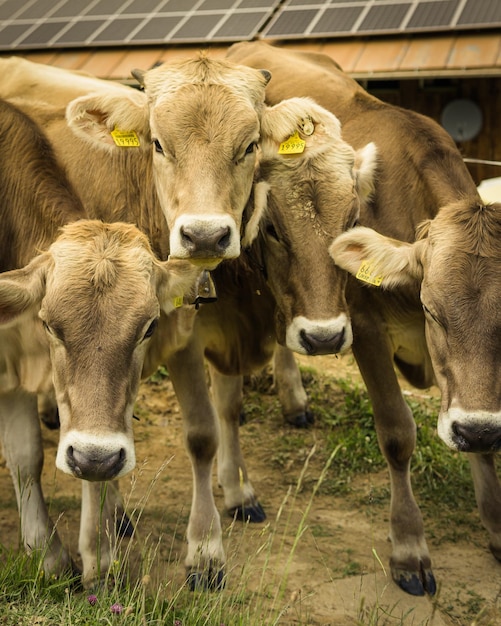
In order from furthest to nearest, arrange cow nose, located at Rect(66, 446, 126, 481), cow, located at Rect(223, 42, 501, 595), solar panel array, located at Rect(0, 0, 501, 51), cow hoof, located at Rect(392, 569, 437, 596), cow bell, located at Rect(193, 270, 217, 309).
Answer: solar panel array, located at Rect(0, 0, 501, 51) < cow hoof, located at Rect(392, 569, 437, 596) < cow bell, located at Rect(193, 270, 217, 309) < cow, located at Rect(223, 42, 501, 595) < cow nose, located at Rect(66, 446, 126, 481)

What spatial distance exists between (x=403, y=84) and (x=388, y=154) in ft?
14.5

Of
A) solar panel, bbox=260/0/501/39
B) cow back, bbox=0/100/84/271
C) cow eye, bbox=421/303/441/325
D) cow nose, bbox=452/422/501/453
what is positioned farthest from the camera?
solar panel, bbox=260/0/501/39

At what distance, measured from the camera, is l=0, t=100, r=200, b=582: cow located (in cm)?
371

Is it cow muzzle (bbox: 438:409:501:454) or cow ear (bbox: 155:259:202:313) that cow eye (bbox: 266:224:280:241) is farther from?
cow muzzle (bbox: 438:409:501:454)

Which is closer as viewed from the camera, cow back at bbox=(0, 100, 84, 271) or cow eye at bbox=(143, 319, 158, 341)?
cow eye at bbox=(143, 319, 158, 341)

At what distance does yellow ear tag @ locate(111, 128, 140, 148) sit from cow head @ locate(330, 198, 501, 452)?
130 centimetres

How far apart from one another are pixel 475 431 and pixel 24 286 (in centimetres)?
217

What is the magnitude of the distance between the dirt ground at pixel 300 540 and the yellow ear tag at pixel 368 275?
1.19m

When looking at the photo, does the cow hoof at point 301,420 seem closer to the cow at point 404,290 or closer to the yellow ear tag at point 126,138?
the cow at point 404,290

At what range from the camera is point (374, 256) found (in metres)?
4.66

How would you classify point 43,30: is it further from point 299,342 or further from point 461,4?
point 299,342

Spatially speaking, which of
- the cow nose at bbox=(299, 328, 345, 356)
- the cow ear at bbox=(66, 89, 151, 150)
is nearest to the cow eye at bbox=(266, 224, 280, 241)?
the cow nose at bbox=(299, 328, 345, 356)

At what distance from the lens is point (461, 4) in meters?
9.35

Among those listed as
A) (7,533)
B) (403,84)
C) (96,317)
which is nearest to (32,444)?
(7,533)
